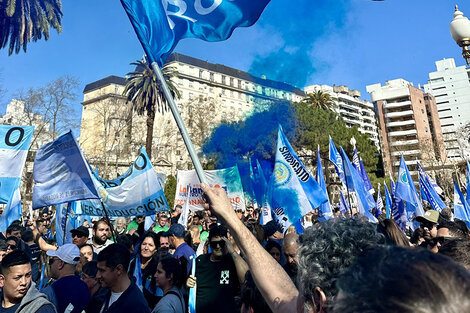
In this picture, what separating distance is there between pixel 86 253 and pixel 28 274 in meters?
2.27

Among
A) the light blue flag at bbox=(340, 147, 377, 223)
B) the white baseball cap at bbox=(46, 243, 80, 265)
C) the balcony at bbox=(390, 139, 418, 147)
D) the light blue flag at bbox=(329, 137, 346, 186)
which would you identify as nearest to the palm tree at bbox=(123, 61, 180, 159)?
the light blue flag at bbox=(329, 137, 346, 186)

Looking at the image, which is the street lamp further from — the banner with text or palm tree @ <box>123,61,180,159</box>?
palm tree @ <box>123,61,180,159</box>

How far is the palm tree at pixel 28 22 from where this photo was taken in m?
17.9

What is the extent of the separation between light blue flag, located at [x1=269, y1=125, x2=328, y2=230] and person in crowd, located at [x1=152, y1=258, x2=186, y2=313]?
464 cm

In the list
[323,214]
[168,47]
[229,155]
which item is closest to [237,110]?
[229,155]

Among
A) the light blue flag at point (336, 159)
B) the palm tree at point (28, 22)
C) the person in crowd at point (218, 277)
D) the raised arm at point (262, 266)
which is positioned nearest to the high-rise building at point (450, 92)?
the light blue flag at point (336, 159)

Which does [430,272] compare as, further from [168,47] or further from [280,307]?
[168,47]

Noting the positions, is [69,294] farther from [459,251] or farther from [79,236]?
[459,251]

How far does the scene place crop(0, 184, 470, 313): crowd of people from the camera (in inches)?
31.3

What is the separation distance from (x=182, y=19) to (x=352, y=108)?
11663 centimetres

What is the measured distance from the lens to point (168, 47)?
4.19 meters

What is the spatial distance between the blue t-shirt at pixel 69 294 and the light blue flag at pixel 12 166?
3.99 m

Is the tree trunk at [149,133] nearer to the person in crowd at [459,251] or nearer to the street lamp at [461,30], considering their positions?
the street lamp at [461,30]

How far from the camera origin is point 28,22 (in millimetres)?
18531
